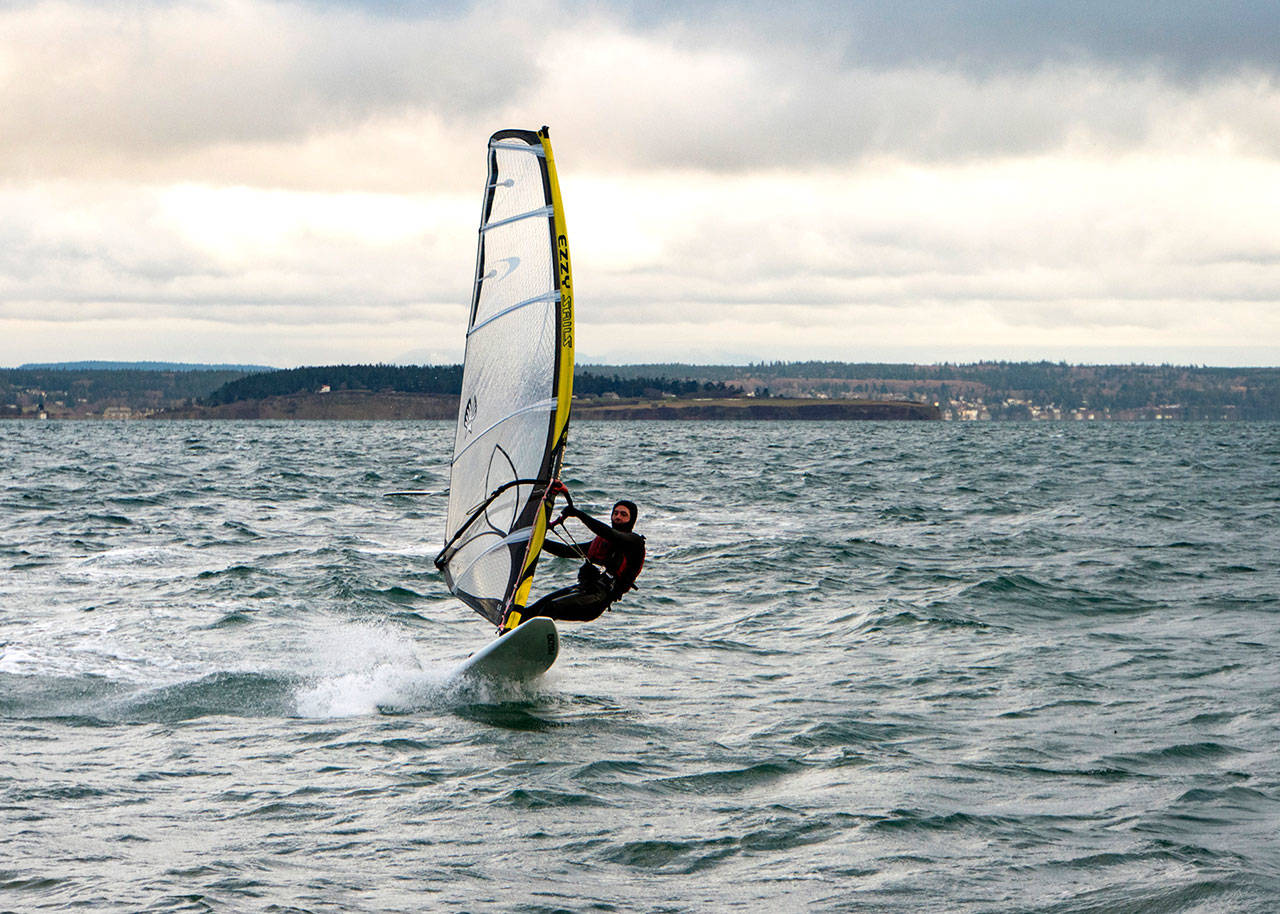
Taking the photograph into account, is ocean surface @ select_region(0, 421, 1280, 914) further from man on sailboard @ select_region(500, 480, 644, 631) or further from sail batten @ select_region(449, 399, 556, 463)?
sail batten @ select_region(449, 399, 556, 463)

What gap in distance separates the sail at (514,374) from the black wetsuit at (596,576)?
0.82 ft

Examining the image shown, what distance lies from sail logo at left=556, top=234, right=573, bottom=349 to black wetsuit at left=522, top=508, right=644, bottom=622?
1.67 metres

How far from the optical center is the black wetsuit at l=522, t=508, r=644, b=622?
11352 mm

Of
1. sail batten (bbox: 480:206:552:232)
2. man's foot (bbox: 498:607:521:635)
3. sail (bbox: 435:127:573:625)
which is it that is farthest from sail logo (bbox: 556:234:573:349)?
man's foot (bbox: 498:607:521:635)

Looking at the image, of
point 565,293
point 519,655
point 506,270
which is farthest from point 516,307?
point 519,655

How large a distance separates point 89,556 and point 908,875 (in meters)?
17.8

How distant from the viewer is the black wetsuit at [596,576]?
37.2 ft

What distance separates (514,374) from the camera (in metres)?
11.6

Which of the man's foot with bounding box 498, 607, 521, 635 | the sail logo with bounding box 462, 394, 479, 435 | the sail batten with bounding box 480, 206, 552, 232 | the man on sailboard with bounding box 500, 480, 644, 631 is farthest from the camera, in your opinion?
the sail logo with bounding box 462, 394, 479, 435

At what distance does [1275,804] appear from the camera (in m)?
8.83

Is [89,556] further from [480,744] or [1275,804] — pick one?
[1275,804]

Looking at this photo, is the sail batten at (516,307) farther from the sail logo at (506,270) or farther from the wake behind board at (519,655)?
the wake behind board at (519,655)

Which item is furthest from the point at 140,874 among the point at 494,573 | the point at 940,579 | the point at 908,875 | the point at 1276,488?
the point at 1276,488

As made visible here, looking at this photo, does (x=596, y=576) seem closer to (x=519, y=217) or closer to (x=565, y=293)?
(x=565, y=293)
